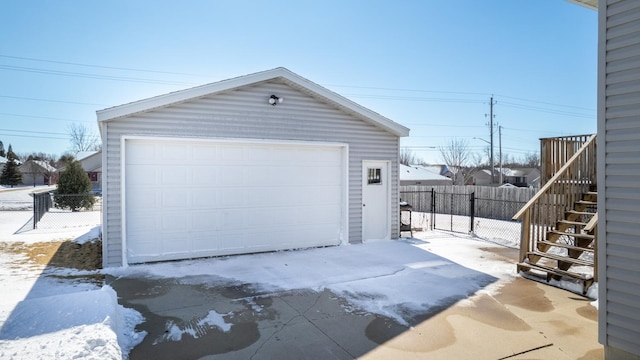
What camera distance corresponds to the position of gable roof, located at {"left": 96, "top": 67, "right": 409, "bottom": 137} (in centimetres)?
615

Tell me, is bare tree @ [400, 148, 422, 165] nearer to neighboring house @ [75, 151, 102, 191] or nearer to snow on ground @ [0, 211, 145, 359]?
neighboring house @ [75, 151, 102, 191]

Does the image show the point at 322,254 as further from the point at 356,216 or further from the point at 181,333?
the point at 181,333

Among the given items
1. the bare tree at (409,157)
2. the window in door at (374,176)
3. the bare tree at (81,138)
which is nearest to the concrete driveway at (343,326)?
the window in door at (374,176)

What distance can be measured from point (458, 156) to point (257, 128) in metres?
35.3

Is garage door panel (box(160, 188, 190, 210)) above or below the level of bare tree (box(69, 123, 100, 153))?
below

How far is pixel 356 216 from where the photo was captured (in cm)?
837

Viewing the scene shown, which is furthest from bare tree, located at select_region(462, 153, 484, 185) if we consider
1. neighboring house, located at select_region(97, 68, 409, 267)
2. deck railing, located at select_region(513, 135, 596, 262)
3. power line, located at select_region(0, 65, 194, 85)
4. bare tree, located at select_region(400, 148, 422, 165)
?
deck railing, located at select_region(513, 135, 596, 262)

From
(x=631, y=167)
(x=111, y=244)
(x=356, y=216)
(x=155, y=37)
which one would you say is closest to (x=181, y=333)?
(x=111, y=244)

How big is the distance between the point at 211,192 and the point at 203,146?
91 centimetres

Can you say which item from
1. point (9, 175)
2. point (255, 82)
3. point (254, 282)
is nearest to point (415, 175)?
point (255, 82)

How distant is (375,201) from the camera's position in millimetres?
8703

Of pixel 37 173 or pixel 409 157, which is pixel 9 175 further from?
pixel 409 157

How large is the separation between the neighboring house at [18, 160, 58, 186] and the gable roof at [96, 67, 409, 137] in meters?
49.9

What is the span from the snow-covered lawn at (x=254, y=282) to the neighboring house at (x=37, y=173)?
47.2 metres
